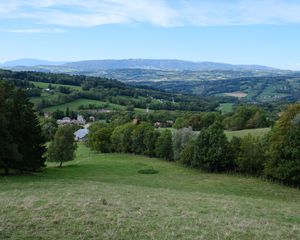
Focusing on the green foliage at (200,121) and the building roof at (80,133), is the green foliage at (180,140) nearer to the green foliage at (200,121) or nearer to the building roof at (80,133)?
the green foliage at (200,121)

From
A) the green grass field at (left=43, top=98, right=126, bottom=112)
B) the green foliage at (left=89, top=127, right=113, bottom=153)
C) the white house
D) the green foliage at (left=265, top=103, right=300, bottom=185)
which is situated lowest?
the white house

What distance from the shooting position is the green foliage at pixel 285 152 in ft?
143

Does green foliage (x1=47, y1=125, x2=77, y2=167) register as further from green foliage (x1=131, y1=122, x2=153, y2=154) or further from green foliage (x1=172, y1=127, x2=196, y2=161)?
green foliage (x1=131, y1=122, x2=153, y2=154)

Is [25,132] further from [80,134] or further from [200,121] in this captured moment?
[80,134]

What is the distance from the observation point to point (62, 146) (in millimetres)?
55438

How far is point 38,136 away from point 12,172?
4647mm

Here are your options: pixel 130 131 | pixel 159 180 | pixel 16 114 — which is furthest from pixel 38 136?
pixel 130 131

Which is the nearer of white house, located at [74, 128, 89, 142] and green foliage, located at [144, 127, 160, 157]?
green foliage, located at [144, 127, 160, 157]

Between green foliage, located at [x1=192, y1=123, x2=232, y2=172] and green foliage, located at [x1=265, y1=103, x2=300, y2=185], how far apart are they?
9.20 m

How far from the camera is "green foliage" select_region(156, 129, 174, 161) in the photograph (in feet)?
234

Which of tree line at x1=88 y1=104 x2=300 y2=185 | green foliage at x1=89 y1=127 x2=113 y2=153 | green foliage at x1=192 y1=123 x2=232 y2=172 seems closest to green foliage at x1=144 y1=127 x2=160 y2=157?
tree line at x1=88 y1=104 x2=300 y2=185

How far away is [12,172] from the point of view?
41031 mm

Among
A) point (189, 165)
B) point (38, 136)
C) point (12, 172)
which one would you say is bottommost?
point (189, 165)

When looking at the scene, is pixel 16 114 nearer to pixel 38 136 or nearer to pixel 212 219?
pixel 38 136
